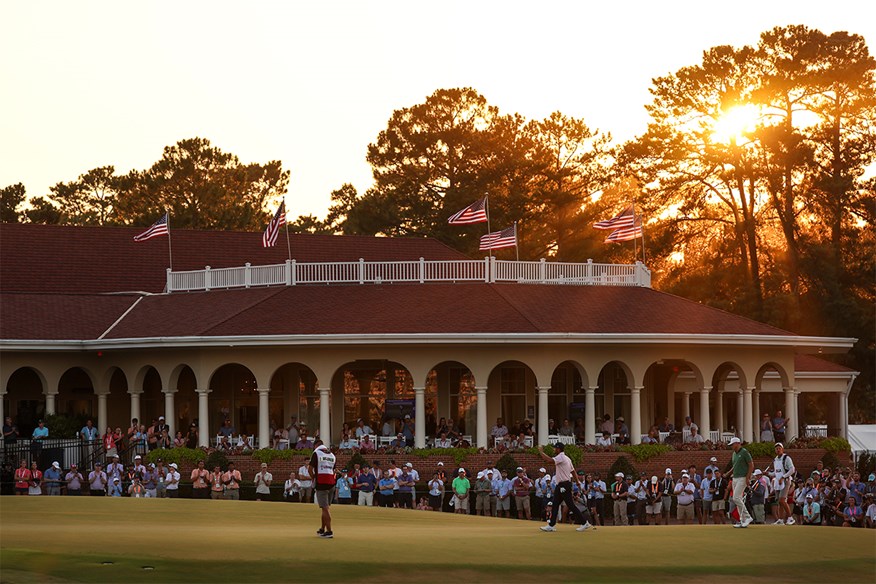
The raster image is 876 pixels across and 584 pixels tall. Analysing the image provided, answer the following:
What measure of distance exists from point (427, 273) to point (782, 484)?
1743 centimetres

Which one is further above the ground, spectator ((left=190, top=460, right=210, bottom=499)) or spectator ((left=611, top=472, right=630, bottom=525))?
spectator ((left=190, top=460, right=210, bottom=499))

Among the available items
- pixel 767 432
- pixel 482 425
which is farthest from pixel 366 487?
pixel 767 432

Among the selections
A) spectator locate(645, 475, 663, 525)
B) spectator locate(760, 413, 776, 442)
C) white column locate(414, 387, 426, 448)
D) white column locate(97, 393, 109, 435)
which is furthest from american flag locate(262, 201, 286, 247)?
spectator locate(760, 413, 776, 442)

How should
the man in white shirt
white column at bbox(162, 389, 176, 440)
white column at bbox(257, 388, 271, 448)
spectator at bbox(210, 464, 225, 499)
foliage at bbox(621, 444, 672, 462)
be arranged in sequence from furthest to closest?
white column at bbox(162, 389, 176, 440)
white column at bbox(257, 388, 271, 448)
foliage at bbox(621, 444, 672, 462)
spectator at bbox(210, 464, 225, 499)
the man in white shirt

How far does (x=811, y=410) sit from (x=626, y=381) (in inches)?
966

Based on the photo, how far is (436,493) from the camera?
126 ft

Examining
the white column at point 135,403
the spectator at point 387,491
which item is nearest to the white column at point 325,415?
the spectator at point 387,491

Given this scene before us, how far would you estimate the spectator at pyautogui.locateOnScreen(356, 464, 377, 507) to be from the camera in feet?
123

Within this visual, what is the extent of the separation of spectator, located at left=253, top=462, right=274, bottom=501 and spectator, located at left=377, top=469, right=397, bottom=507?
9.67 ft

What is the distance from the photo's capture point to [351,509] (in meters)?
31.9

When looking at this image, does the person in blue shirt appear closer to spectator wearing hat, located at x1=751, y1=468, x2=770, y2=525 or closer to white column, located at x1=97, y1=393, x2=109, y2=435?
spectator wearing hat, located at x1=751, y1=468, x2=770, y2=525

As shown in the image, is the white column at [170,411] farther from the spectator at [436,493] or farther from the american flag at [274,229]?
the spectator at [436,493]

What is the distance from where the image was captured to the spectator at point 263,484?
3885 centimetres

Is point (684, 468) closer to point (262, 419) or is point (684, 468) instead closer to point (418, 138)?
point (262, 419)
